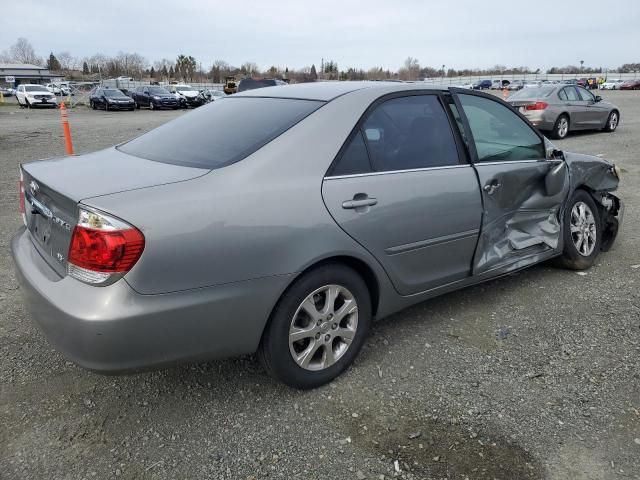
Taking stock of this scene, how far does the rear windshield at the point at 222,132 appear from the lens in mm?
2715

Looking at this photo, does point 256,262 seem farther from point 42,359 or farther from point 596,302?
point 596,302

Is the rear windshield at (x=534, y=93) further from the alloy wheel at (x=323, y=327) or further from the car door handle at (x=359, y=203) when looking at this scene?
the alloy wheel at (x=323, y=327)

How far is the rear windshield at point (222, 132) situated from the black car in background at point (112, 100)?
3039 cm

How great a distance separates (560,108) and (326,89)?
1218cm

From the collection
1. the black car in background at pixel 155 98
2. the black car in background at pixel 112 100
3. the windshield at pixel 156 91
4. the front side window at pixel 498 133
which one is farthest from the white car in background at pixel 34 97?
the front side window at pixel 498 133

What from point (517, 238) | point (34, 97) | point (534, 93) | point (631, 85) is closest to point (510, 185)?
point (517, 238)

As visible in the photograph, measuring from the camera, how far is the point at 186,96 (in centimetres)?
3497

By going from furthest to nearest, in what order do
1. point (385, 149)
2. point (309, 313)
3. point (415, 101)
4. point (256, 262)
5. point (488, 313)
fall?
point (488, 313), point (415, 101), point (385, 149), point (309, 313), point (256, 262)

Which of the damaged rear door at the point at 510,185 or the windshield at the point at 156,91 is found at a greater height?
the damaged rear door at the point at 510,185

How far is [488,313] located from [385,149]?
1503 mm

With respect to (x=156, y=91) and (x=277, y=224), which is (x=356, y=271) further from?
(x=156, y=91)

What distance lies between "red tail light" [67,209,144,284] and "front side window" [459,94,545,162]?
2336mm

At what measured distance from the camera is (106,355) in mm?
2180

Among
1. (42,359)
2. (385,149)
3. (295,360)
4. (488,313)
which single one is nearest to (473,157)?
(385,149)
